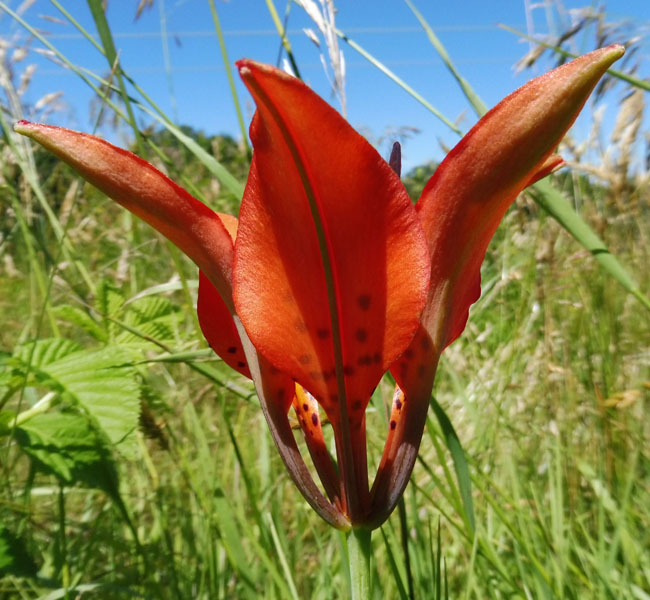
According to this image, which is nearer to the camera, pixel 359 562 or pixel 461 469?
pixel 359 562

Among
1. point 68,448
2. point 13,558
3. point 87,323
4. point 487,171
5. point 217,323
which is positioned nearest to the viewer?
point 487,171

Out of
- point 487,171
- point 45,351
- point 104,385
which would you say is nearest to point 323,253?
point 487,171

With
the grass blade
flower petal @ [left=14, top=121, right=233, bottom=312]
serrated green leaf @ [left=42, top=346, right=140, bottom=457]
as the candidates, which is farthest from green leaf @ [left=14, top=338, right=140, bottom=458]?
the grass blade

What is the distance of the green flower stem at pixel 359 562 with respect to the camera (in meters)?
0.42

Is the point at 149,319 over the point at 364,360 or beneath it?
over

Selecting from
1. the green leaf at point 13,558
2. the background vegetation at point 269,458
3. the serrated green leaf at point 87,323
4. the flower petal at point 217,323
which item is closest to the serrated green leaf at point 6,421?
the background vegetation at point 269,458

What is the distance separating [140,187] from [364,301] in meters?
0.16

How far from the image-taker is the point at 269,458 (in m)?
1.40

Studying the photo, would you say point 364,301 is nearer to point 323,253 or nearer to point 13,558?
point 323,253

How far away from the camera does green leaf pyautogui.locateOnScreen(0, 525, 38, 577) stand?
76cm

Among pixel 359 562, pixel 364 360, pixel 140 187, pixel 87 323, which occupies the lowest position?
pixel 359 562

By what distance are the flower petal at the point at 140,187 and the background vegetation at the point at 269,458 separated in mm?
324

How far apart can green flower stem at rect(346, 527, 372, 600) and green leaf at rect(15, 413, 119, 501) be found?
553mm

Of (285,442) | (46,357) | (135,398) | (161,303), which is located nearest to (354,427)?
(285,442)
